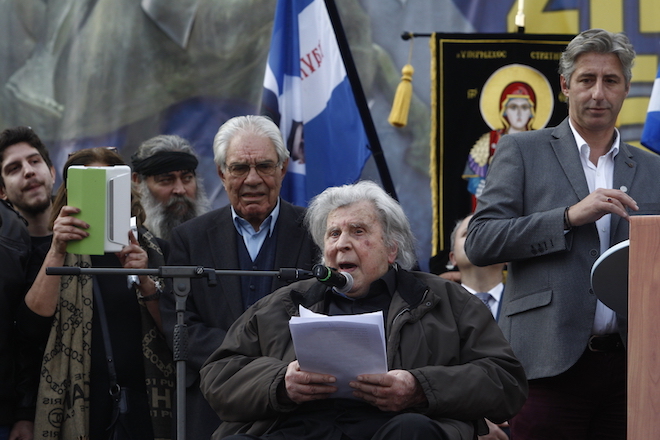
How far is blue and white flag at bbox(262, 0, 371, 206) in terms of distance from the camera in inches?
218

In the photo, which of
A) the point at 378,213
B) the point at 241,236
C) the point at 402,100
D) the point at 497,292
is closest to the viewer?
the point at 378,213

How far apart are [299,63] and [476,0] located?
1518 mm

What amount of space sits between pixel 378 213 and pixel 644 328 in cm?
139

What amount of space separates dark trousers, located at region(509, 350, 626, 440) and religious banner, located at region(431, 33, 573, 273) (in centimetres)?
238

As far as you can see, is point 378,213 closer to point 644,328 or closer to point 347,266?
point 347,266

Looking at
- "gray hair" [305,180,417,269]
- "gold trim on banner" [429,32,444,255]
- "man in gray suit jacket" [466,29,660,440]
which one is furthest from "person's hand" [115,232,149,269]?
"gold trim on banner" [429,32,444,255]

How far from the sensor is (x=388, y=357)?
3338mm

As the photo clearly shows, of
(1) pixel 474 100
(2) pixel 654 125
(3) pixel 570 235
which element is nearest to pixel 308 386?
(3) pixel 570 235

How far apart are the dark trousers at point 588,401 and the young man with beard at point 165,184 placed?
2.49 metres

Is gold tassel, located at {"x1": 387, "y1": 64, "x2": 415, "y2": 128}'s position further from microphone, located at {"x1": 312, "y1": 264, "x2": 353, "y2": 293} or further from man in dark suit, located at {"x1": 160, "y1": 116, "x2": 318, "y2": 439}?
microphone, located at {"x1": 312, "y1": 264, "x2": 353, "y2": 293}

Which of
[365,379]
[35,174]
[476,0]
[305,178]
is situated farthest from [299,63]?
[365,379]

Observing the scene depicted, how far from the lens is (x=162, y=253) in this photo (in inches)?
172

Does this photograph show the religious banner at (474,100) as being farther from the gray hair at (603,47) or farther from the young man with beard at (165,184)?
the gray hair at (603,47)

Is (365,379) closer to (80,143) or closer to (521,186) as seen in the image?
(521,186)
